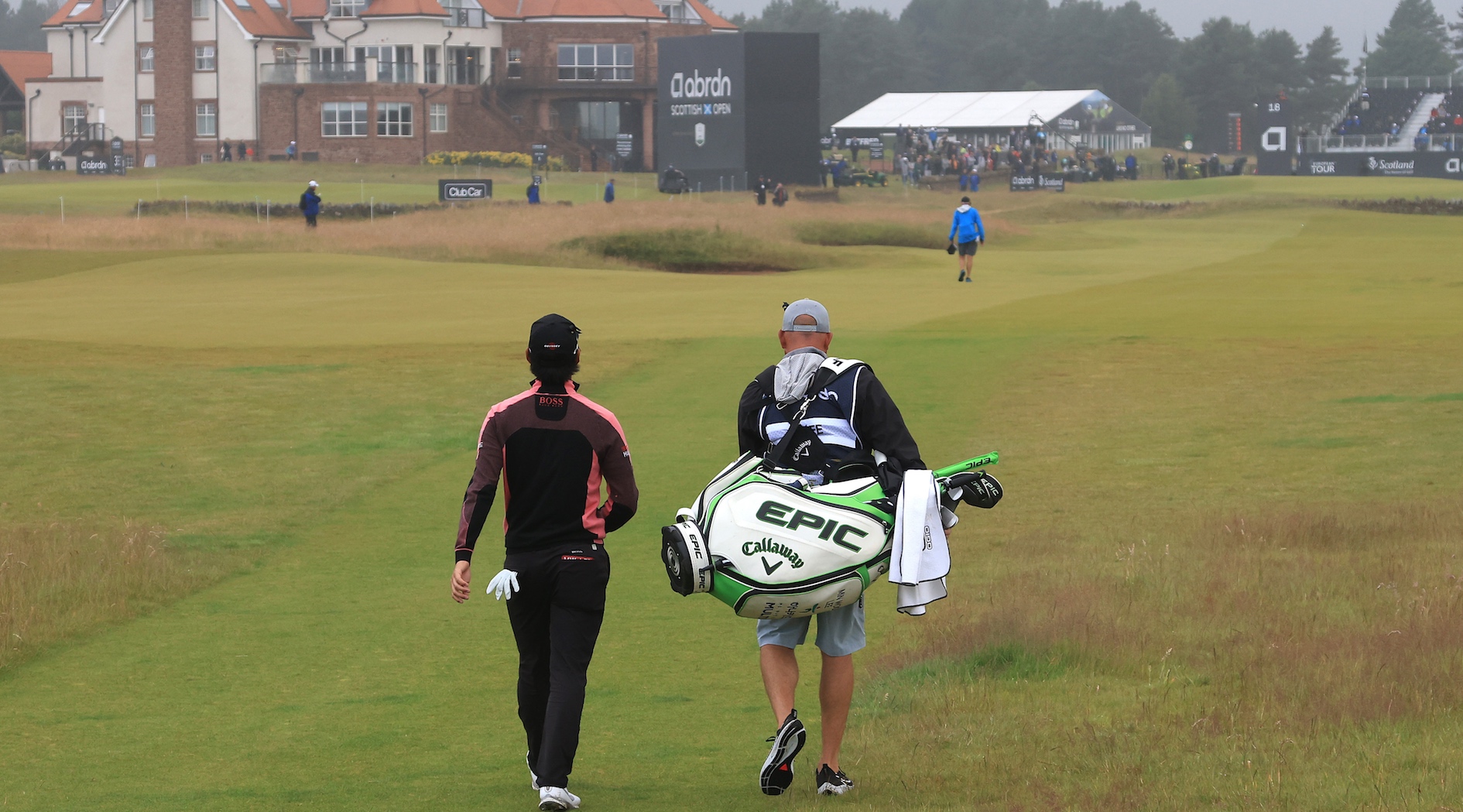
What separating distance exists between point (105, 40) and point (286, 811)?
101 m

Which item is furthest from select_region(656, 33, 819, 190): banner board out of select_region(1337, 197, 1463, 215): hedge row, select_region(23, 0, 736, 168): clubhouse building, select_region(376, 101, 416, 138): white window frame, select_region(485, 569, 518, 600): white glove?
select_region(485, 569, 518, 600): white glove

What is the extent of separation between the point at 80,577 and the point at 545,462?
596 centimetres

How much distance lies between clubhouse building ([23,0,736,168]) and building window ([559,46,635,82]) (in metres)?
0.09

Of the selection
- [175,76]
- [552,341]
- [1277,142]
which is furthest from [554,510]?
[1277,142]

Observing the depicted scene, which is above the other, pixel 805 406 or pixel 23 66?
pixel 23 66

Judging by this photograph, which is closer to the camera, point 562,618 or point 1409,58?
point 562,618

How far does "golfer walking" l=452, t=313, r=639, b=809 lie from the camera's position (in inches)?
254

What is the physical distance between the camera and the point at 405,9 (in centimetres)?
9706

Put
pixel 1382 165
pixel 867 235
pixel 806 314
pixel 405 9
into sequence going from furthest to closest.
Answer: pixel 1382 165
pixel 405 9
pixel 867 235
pixel 806 314

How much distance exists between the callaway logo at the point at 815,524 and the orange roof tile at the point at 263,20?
9466cm

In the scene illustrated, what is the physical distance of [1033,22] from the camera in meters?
184

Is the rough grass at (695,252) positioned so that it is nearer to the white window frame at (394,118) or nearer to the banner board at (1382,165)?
the white window frame at (394,118)

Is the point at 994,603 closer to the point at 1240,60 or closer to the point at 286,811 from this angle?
the point at 286,811

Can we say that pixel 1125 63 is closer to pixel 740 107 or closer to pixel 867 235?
pixel 740 107
